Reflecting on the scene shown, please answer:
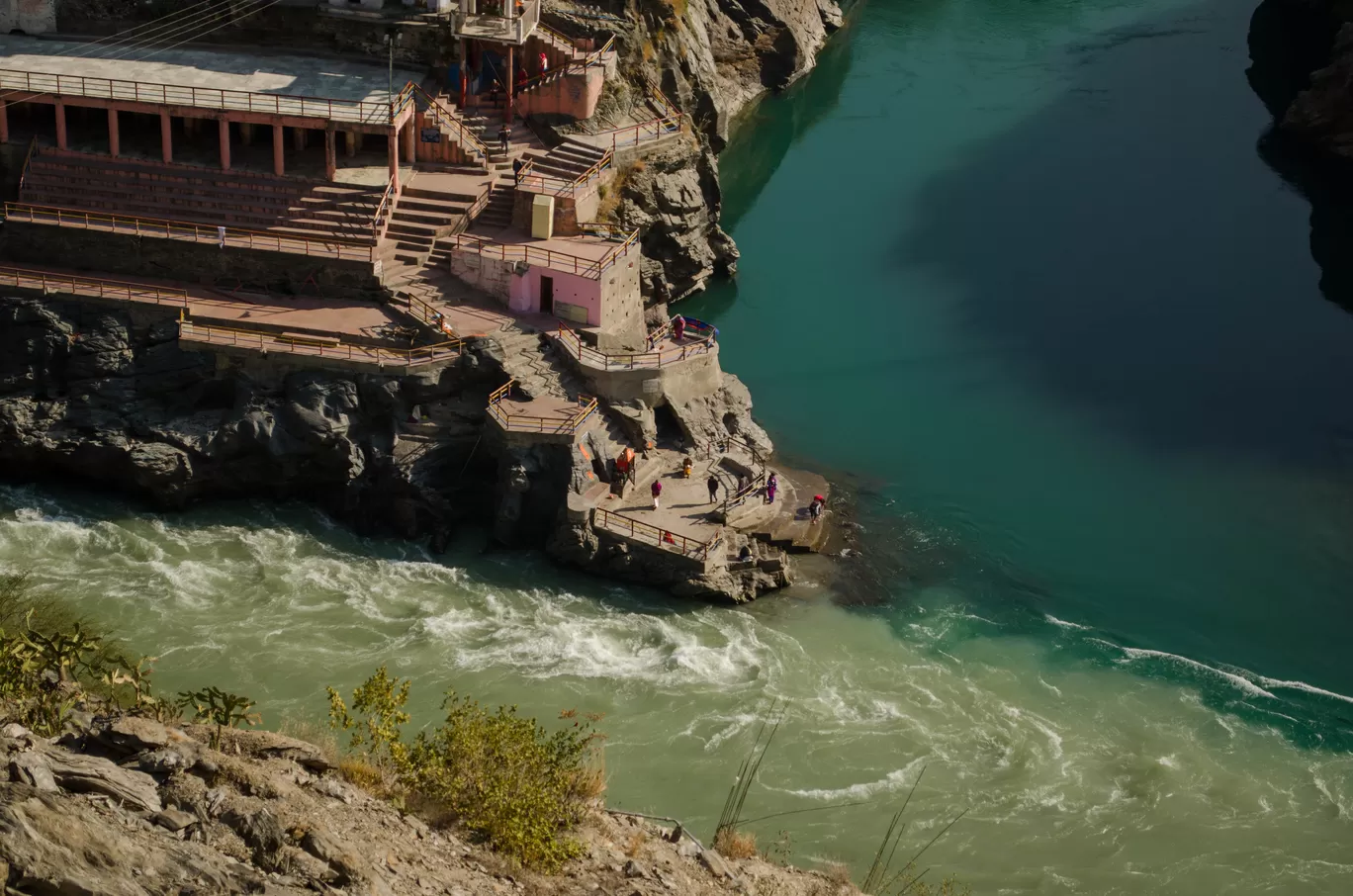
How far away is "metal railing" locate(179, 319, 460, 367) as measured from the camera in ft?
210

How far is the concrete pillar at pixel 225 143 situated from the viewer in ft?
228

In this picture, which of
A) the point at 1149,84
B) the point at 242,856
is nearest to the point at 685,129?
the point at 1149,84

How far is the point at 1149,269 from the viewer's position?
3482 inches

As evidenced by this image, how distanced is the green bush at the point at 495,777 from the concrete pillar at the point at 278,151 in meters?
31.7

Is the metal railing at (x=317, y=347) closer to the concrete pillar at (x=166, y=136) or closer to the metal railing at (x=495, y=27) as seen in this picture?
the concrete pillar at (x=166, y=136)

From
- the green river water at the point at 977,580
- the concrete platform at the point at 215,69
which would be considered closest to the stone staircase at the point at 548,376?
the green river water at the point at 977,580

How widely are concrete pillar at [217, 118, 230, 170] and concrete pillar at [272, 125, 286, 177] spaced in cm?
178

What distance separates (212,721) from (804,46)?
80.4 metres

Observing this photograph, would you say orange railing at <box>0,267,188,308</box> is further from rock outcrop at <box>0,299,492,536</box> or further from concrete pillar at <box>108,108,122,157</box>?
concrete pillar at <box>108,108,122,157</box>

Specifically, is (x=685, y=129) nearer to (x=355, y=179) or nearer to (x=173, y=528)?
(x=355, y=179)

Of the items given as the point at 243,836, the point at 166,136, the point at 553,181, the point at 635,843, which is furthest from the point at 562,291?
the point at 243,836

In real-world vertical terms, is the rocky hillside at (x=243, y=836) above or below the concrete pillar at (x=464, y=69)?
below

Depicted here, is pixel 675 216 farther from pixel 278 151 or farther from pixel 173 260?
pixel 173 260

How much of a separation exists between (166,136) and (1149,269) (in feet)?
157
